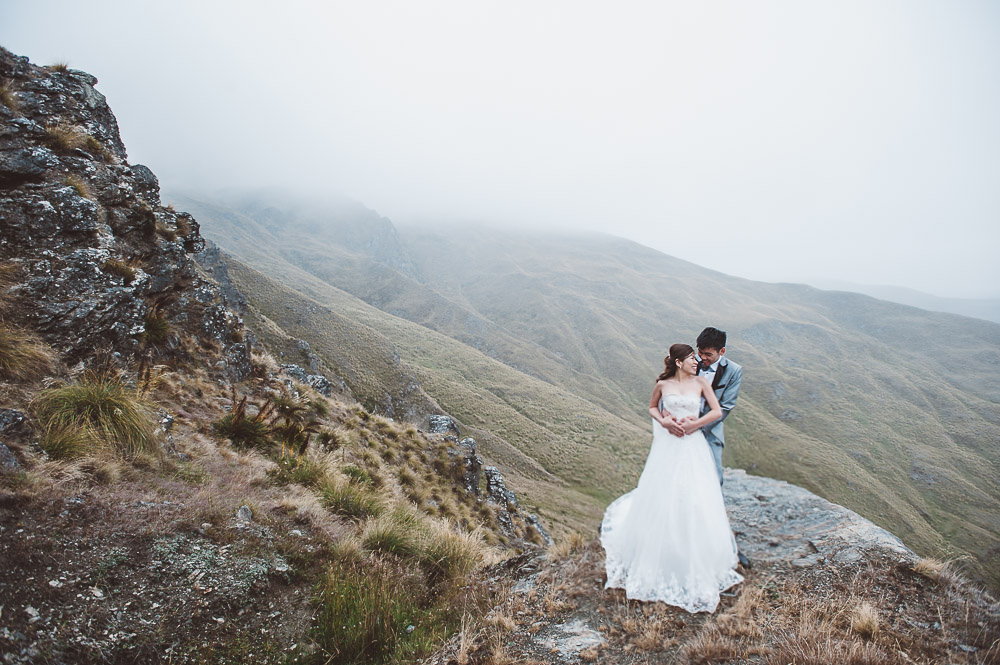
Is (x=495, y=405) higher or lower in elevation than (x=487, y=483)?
lower

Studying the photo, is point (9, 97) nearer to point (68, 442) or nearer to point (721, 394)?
point (68, 442)

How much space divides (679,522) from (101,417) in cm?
740

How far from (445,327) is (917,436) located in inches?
6050

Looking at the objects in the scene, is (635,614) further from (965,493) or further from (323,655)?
(965,493)

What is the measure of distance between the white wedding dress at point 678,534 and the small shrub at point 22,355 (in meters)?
8.09

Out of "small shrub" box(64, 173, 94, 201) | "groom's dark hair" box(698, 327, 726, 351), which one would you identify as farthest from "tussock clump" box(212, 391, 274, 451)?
"groom's dark hair" box(698, 327, 726, 351)

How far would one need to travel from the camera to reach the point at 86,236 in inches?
298

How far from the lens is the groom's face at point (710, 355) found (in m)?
5.72

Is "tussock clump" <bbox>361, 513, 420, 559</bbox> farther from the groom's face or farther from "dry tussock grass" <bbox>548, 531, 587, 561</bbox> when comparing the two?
the groom's face

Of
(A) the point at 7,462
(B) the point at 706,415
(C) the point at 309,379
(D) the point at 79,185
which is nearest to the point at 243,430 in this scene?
(A) the point at 7,462

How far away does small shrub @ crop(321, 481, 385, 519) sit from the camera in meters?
5.71

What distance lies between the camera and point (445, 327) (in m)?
149

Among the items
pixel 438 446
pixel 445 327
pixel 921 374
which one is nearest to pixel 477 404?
pixel 438 446

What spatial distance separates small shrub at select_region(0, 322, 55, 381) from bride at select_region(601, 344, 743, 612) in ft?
26.6
